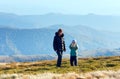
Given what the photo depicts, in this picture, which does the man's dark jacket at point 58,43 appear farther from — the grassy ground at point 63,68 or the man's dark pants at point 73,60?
the man's dark pants at point 73,60

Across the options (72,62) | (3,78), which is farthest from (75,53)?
(3,78)

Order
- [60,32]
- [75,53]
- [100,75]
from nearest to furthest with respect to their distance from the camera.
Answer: [100,75] → [60,32] → [75,53]

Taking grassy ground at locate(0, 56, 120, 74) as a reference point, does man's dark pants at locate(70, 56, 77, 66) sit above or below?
above

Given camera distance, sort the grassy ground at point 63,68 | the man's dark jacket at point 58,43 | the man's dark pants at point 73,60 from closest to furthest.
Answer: the grassy ground at point 63,68 → the man's dark jacket at point 58,43 → the man's dark pants at point 73,60

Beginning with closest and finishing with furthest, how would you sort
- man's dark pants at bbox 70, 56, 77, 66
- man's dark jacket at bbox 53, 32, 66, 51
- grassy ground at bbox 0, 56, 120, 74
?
grassy ground at bbox 0, 56, 120, 74
man's dark jacket at bbox 53, 32, 66, 51
man's dark pants at bbox 70, 56, 77, 66

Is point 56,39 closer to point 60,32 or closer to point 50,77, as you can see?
point 60,32

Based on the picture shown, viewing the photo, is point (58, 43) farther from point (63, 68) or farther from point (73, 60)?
point (63, 68)

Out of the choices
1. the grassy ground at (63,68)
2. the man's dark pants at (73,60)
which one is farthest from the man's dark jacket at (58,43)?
the man's dark pants at (73,60)

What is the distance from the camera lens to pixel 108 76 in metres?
23.3

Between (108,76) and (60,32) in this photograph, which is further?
(60,32)

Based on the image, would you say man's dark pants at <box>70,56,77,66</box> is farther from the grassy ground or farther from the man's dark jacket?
the man's dark jacket

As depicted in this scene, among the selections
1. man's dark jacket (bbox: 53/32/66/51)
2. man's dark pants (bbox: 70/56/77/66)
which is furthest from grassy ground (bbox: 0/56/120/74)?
man's dark jacket (bbox: 53/32/66/51)

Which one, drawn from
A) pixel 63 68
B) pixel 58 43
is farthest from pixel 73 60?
pixel 63 68

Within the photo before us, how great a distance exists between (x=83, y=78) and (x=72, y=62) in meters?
15.7
